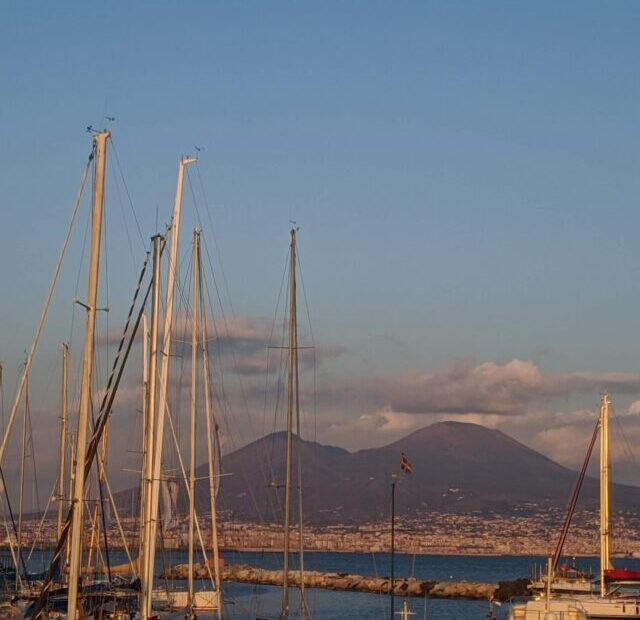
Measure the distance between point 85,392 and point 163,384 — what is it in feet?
40.6

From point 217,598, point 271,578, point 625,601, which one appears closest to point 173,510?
point 217,598

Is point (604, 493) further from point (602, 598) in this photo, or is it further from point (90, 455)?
point (90, 455)

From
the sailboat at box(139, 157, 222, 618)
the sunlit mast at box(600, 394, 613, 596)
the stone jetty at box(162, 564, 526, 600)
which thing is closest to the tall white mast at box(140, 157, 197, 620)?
the sailboat at box(139, 157, 222, 618)

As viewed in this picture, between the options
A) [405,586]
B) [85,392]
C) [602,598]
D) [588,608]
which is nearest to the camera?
[85,392]

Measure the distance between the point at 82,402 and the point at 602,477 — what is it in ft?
120

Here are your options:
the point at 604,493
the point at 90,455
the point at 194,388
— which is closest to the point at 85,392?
the point at 90,455

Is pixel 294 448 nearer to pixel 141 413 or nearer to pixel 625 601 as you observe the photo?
pixel 141 413

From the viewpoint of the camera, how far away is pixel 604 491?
5800 centimetres

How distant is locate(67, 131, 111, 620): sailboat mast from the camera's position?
1069 inches

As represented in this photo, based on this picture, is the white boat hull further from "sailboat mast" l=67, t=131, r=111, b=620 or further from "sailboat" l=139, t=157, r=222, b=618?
"sailboat mast" l=67, t=131, r=111, b=620

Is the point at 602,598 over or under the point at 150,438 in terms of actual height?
under

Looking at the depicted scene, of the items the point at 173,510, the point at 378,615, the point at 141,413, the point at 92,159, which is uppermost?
the point at 92,159

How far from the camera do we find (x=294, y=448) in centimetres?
4238

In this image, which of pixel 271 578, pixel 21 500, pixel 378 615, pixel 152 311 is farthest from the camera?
pixel 271 578
